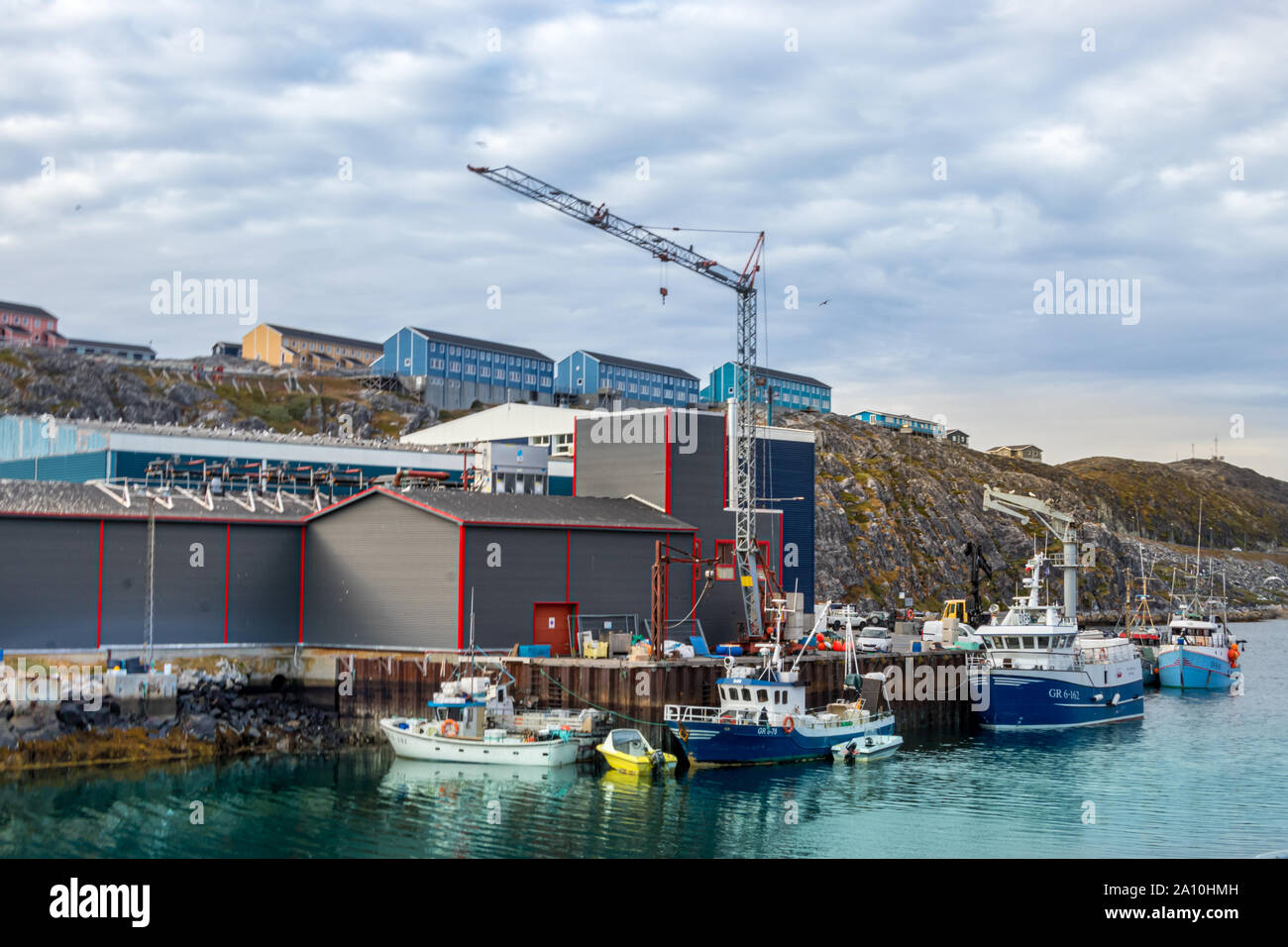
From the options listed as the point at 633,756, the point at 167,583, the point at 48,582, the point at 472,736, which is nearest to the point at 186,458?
the point at 167,583

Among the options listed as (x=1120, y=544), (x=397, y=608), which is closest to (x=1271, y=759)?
(x=397, y=608)

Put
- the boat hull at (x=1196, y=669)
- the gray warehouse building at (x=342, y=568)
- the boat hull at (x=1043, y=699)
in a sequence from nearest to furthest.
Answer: the gray warehouse building at (x=342, y=568) < the boat hull at (x=1043, y=699) < the boat hull at (x=1196, y=669)

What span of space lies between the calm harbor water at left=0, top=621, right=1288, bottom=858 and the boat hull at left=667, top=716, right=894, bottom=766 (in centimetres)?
77

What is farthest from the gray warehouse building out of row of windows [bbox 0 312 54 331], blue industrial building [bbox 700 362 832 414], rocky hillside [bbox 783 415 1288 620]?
row of windows [bbox 0 312 54 331]

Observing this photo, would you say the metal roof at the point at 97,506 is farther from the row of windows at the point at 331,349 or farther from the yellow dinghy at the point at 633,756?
the row of windows at the point at 331,349

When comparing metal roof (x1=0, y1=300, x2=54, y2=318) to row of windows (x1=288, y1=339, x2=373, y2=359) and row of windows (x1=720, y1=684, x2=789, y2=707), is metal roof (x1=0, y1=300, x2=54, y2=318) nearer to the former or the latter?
row of windows (x1=288, y1=339, x2=373, y2=359)

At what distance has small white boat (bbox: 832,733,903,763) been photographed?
44.3 m

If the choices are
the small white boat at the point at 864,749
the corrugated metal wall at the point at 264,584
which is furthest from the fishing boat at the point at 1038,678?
the corrugated metal wall at the point at 264,584

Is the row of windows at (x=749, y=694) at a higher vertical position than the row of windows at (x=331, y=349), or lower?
lower

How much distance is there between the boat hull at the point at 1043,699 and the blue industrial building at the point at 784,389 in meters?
88.5

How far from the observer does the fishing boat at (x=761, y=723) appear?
1646 inches

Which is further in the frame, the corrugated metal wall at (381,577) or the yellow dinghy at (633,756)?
the corrugated metal wall at (381,577)

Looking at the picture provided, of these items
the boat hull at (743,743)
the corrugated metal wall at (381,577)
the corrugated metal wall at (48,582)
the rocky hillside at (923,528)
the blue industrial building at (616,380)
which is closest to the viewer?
the boat hull at (743,743)
